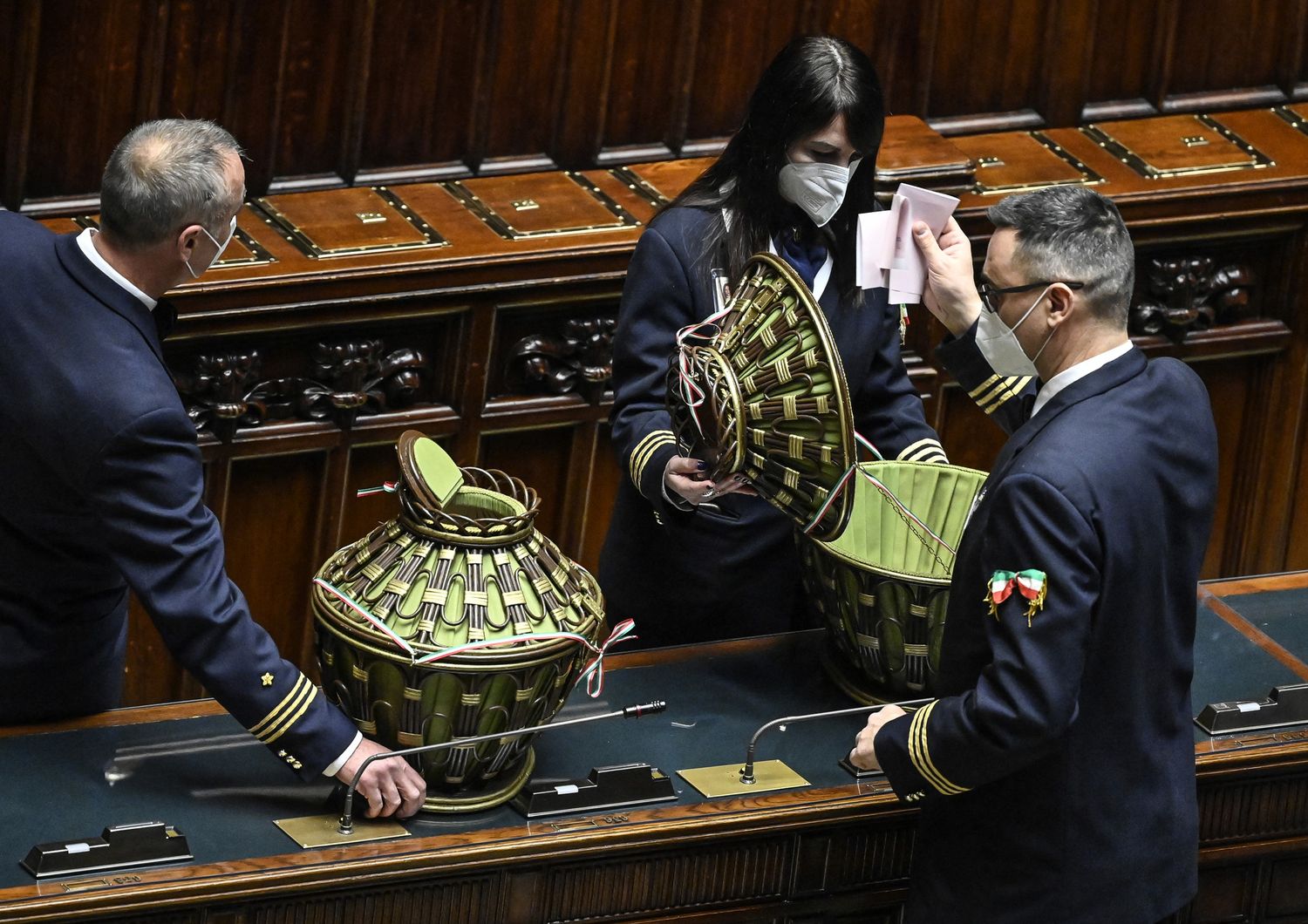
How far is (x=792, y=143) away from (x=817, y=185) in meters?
0.08

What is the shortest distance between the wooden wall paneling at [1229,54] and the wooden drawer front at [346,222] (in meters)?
2.23

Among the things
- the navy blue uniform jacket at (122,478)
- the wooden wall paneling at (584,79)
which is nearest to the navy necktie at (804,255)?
the navy blue uniform jacket at (122,478)

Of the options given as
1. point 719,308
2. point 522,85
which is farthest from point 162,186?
point 522,85

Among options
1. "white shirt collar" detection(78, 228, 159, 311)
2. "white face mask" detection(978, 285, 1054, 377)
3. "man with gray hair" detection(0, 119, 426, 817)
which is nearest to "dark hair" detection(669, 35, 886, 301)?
"white face mask" detection(978, 285, 1054, 377)

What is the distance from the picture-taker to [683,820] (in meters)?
3.54

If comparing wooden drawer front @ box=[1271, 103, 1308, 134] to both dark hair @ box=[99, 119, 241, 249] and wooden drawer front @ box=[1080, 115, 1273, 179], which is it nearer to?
wooden drawer front @ box=[1080, 115, 1273, 179]

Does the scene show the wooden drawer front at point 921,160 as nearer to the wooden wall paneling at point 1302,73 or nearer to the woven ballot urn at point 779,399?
the wooden wall paneling at point 1302,73

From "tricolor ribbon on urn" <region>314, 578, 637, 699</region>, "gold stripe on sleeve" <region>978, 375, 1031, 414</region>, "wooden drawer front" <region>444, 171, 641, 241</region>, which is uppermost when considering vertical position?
"gold stripe on sleeve" <region>978, 375, 1031, 414</region>

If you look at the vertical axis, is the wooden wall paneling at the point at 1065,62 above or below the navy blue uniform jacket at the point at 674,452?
above

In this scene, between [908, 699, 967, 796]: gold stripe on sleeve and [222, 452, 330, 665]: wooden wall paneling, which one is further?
[222, 452, 330, 665]: wooden wall paneling

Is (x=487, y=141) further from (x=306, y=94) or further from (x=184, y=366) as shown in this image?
(x=184, y=366)

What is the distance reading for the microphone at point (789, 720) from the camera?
145 inches

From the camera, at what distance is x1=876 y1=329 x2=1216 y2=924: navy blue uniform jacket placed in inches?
126

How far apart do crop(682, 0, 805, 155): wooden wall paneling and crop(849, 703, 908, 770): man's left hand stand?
2.63 metres
